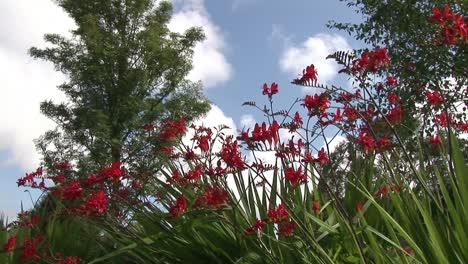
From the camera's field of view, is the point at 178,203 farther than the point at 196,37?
No

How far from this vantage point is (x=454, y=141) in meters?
2.60

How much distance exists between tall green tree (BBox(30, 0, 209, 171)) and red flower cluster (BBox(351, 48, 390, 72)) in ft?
53.8

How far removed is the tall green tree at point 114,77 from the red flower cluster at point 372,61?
16.4 metres

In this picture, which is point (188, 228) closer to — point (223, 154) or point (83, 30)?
point (223, 154)

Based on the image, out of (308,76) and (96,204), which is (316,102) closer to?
(308,76)

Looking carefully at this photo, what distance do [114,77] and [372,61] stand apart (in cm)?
1886

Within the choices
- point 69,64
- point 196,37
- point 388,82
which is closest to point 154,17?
point 196,37

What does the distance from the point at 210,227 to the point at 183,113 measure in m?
17.9

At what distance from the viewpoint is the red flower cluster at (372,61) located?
117 inches

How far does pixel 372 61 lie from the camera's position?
298 centimetres

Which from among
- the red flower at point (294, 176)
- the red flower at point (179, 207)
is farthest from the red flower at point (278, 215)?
the red flower at point (179, 207)

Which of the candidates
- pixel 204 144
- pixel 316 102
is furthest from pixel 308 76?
pixel 204 144

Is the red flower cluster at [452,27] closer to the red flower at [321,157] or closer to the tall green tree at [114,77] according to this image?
the red flower at [321,157]

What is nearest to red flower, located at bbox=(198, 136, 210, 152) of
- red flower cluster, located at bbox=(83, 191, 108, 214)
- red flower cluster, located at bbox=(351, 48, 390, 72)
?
red flower cluster, located at bbox=(83, 191, 108, 214)
